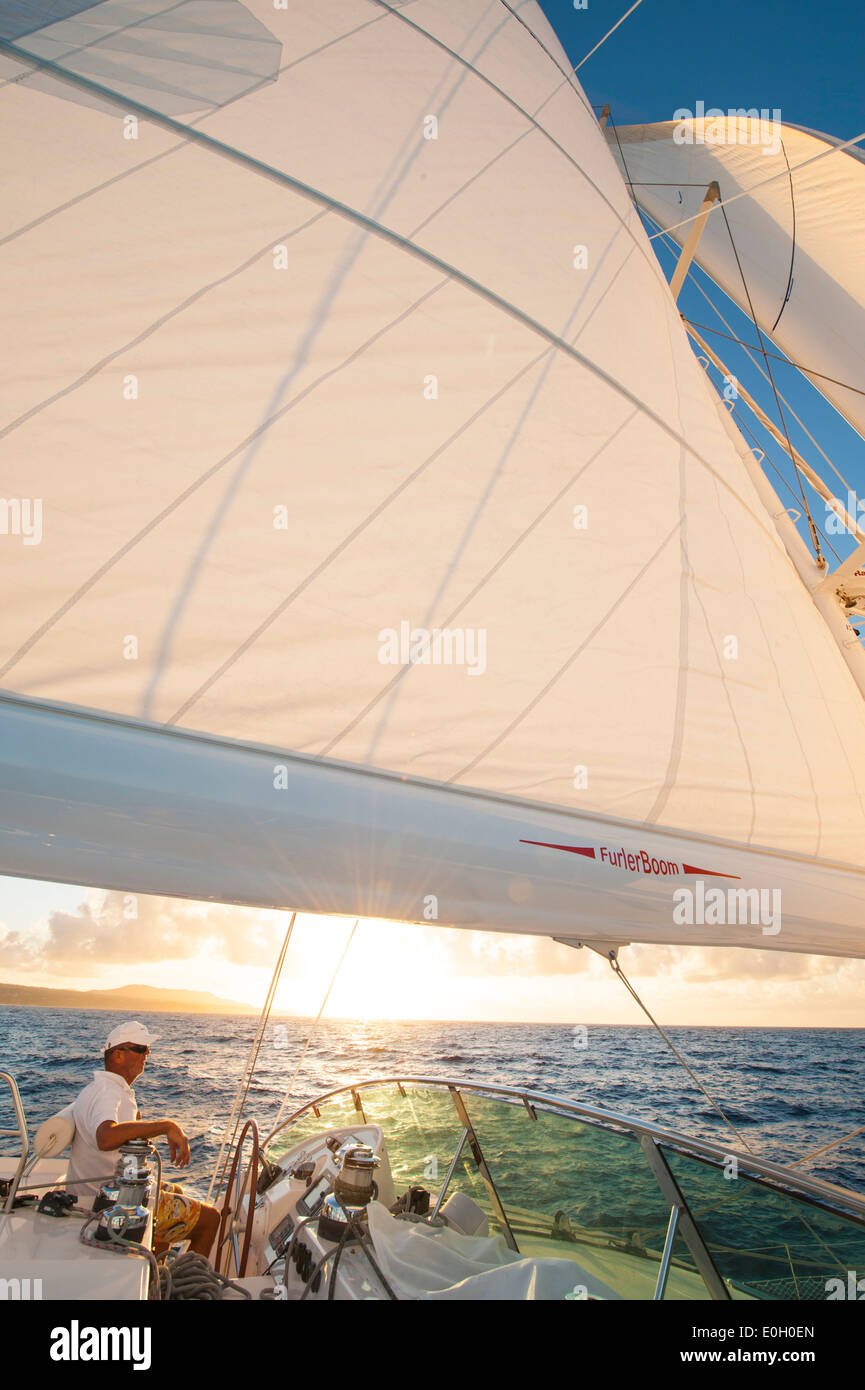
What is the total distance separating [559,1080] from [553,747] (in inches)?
1272

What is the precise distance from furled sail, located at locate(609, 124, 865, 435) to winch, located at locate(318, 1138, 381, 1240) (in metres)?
4.85

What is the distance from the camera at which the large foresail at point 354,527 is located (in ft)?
5.35

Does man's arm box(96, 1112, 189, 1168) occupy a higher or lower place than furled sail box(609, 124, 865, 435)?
lower

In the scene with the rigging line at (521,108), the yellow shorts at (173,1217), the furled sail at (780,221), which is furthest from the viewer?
the furled sail at (780,221)

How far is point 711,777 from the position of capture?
8.64 feet

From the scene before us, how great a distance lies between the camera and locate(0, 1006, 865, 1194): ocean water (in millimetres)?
18078

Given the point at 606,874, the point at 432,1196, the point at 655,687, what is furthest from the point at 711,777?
the point at 432,1196

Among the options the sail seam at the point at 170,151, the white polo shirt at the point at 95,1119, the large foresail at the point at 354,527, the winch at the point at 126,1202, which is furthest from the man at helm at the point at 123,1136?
the sail seam at the point at 170,151

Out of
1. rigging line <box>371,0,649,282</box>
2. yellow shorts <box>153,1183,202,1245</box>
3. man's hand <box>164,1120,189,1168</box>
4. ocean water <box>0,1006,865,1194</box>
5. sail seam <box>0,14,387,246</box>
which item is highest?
rigging line <box>371,0,649,282</box>

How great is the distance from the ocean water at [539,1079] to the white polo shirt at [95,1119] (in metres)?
1.58

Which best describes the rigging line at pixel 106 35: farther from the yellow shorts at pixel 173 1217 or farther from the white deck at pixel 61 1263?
the yellow shorts at pixel 173 1217

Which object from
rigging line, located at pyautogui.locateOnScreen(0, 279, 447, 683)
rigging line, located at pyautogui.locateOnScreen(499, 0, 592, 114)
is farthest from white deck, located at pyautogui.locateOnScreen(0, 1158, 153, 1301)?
rigging line, located at pyautogui.locateOnScreen(499, 0, 592, 114)

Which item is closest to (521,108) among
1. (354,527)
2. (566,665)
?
(354,527)

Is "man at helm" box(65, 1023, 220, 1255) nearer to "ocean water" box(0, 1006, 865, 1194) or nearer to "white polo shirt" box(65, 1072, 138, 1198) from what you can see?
"white polo shirt" box(65, 1072, 138, 1198)
